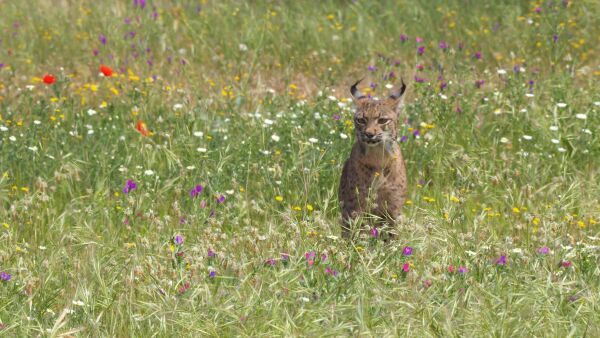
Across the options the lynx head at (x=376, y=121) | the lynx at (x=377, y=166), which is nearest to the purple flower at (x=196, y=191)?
the lynx at (x=377, y=166)

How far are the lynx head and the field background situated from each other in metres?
0.49

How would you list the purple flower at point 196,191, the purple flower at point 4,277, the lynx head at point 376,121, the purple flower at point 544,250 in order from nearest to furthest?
the purple flower at point 4,277 → the purple flower at point 544,250 → the lynx head at point 376,121 → the purple flower at point 196,191

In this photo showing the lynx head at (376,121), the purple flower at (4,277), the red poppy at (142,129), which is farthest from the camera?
the red poppy at (142,129)

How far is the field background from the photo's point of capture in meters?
4.57

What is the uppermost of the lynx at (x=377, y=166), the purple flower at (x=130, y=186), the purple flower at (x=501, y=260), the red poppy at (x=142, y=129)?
the purple flower at (x=501, y=260)

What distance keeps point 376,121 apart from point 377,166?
256mm

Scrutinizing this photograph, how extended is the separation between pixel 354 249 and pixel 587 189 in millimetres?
2240

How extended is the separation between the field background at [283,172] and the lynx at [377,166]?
0.72ft

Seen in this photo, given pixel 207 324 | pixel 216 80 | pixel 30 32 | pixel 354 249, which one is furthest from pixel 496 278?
pixel 30 32

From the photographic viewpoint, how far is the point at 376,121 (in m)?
6.03

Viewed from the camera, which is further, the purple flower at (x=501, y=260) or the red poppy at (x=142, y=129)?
the red poppy at (x=142, y=129)

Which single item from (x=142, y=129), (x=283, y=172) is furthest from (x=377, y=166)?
(x=142, y=129)

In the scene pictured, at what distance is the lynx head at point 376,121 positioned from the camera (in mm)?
5984

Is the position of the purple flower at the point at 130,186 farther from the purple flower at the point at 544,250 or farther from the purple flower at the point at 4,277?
the purple flower at the point at 544,250
